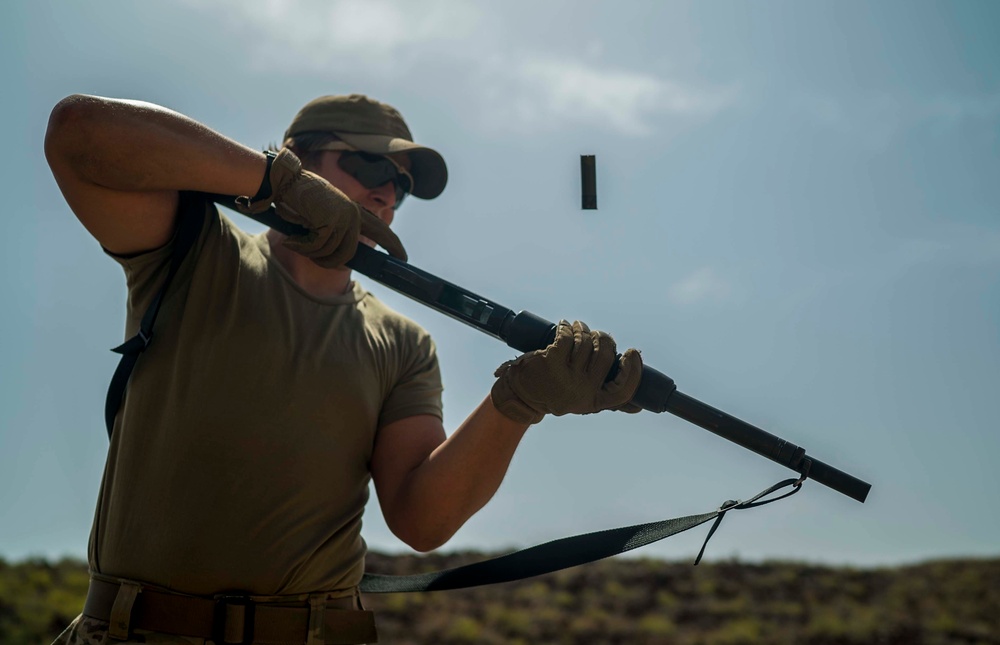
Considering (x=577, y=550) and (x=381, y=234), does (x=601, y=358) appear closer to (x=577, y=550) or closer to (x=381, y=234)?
(x=577, y=550)

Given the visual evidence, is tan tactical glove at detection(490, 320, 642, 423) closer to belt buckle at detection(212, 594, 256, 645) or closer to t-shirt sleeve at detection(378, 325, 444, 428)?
t-shirt sleeve at detection(378, 325, 444, 428)

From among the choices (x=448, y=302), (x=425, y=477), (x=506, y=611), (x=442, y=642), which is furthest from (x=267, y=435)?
(x=506, y=611)

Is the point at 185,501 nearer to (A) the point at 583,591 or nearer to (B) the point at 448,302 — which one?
(B) the point at 448,302

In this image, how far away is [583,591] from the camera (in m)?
17.7

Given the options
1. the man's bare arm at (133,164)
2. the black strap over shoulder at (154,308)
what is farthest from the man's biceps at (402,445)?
the man's bare arm at (133,164)

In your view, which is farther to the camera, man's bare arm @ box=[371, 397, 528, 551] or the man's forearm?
man's bare arm @ box=[371, 397, 528, 551]

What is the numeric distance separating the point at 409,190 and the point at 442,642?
12153mm

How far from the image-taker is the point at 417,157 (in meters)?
4.48

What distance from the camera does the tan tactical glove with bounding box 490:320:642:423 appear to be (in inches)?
137

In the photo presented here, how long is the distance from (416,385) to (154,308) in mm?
1164

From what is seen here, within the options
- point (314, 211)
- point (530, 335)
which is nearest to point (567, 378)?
point (530, 335)

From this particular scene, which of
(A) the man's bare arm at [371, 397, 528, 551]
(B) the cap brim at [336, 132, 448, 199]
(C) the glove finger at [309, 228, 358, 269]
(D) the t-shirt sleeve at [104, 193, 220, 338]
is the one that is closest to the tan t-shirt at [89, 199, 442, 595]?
(D) the t-shirt sleeve at [104, 193, 220, 338]

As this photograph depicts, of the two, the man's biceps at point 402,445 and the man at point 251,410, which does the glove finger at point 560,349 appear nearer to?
the man at point 251,410

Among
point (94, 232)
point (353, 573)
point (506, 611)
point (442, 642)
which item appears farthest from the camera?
point (506, 611)
